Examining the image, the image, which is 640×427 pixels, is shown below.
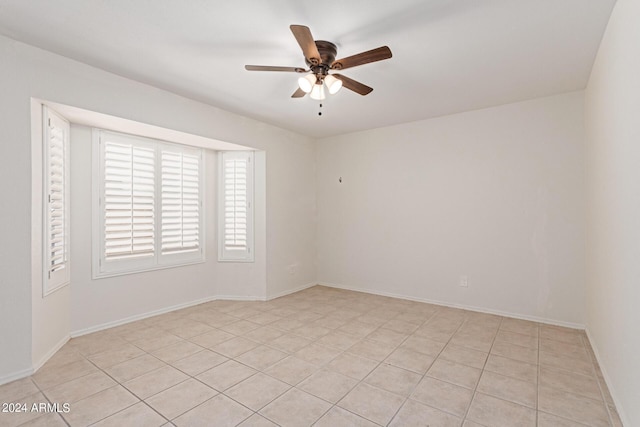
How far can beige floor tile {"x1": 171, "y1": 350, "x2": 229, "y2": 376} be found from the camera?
2.57m

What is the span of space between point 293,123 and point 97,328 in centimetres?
358

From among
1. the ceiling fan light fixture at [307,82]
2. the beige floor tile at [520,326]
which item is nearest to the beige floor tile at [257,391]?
the ceiling fan light fixture at [307,82]

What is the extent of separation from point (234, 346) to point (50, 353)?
1608 millimetres

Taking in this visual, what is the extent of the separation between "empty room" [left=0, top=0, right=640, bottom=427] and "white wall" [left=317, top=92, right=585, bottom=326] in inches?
1.1

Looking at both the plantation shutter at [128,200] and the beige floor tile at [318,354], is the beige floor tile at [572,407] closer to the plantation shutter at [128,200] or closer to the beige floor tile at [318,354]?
the beige floor tile at [318,354]

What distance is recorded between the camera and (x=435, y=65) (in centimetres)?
283

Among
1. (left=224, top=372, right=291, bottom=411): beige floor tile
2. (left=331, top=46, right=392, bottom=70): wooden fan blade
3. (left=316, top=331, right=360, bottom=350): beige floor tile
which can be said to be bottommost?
(left=316, top=331, right=360, bottom=350): beige floor tile

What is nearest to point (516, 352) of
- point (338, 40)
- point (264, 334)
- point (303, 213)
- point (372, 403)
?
point (372, 403)

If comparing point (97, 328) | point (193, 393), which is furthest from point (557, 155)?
point (97, 328)

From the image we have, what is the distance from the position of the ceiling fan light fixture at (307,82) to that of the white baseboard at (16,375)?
124 inches

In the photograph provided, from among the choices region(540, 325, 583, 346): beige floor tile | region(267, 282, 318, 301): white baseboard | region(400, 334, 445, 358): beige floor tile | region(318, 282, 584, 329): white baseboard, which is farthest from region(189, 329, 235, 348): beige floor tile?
region(540, 325, 583, 346): beige floor tile

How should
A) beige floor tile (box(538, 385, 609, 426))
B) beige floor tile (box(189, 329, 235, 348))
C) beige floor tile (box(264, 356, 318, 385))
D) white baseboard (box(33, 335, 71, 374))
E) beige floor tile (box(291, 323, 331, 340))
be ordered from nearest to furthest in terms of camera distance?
1. beige floor tile (box(538, 385, 609, 426))
2. beige floor tile (box(264, 356, 318, 385))
3. white baseboard (box(33, 335, 71, 374))
4. beige floor tile (box(189, 329, 235, 348))
5. beige floor tile (box(291, 323, 331, 340))

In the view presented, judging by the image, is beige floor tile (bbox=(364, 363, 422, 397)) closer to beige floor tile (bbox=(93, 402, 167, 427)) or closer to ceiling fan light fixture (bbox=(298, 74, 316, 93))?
beige floor tile (bbox=(93, 402, 167, 427))

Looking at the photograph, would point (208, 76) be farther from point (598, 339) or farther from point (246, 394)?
point (598, 339)
